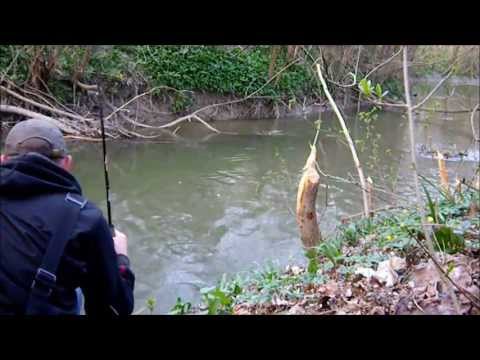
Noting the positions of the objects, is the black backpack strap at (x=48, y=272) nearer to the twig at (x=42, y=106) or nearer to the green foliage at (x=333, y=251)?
the green foliage at (x=333, y=251)

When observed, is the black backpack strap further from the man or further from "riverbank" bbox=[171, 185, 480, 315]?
"riverbank" bbox=[171, 185, 480, 315]

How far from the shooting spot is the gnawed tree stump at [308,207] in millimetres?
3893

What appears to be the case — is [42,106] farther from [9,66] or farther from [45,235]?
[45,235]

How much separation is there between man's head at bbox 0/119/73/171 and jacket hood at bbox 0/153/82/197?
43 mm

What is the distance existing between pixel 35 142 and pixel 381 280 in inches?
73.4

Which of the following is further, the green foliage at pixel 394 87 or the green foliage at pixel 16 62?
the green foliage at pixel 16 62

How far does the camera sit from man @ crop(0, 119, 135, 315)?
102 cm

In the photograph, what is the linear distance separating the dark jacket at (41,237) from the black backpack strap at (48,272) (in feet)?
0.04

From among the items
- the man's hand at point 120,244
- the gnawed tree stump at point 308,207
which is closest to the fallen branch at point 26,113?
the gnawed tree stump at point 308,207

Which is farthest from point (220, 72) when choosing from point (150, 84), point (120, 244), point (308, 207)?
point (120, 244)

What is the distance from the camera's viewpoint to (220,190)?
6320mm

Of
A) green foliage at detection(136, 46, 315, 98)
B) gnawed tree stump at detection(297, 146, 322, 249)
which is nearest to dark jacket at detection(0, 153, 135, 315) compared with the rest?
gnawed tree stump at detection(297, 146, 322, 249)
